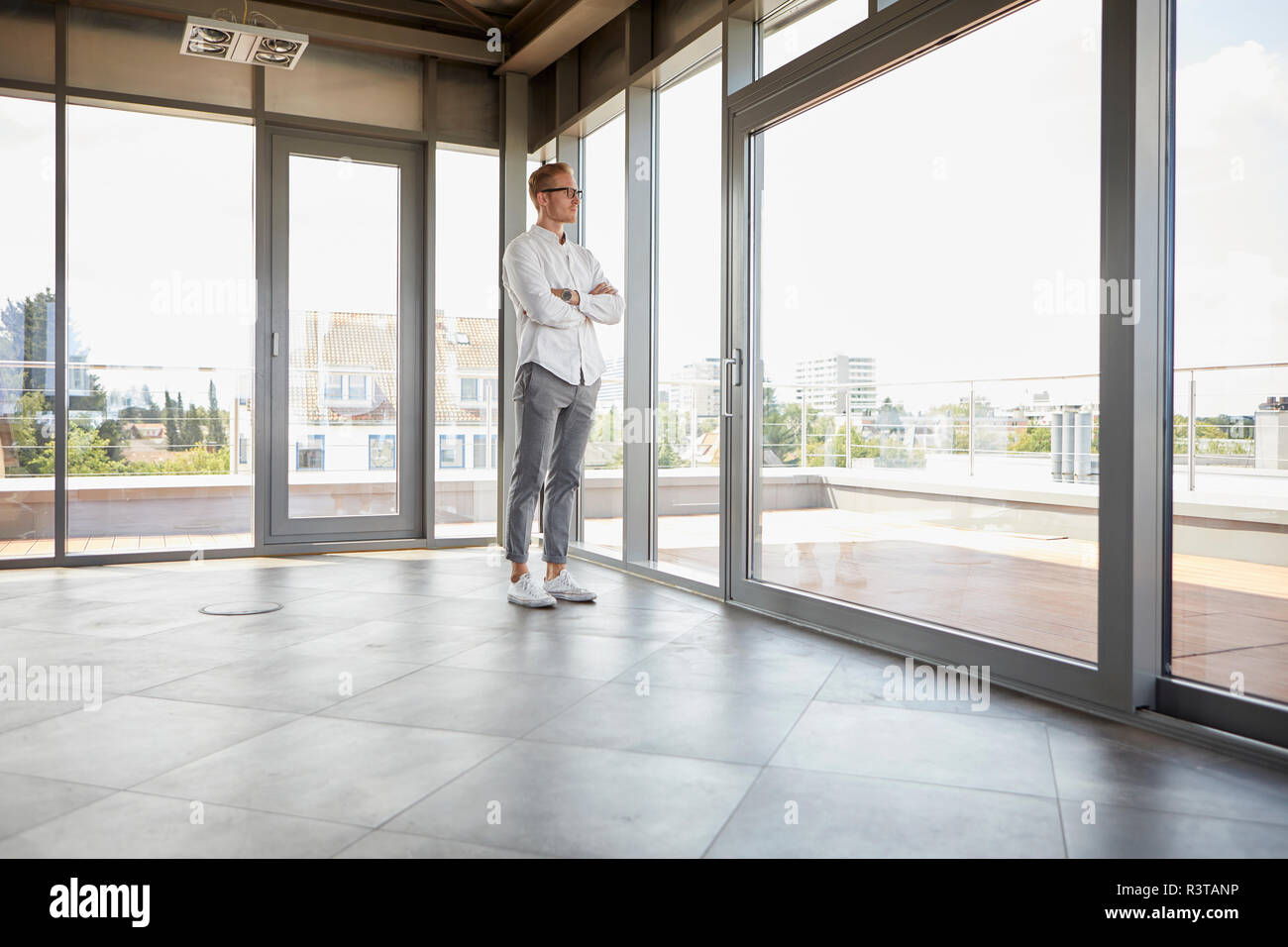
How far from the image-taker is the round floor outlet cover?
373 cm

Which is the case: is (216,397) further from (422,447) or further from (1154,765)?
(1154,765)

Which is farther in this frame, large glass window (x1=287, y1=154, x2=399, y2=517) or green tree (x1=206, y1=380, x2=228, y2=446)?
large glass window (x1=287, y1=154, x2=399, y2=517)

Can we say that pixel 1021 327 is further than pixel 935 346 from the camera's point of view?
No

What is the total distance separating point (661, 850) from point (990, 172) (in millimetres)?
2128

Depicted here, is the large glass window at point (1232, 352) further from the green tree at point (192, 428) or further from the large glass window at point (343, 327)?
the green tree at point (192, 428)

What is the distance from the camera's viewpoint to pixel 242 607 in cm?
382

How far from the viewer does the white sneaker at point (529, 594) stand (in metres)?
3.82

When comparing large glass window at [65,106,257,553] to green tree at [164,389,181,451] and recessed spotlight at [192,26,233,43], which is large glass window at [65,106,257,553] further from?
recessed spotlight at [192,26,233,43]

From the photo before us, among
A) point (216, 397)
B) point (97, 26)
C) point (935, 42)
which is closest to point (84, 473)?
point (216, 397)

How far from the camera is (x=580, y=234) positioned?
18.5 ft

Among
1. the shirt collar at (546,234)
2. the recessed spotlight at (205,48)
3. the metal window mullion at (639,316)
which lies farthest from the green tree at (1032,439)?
the recessed spotlight at (205,48)

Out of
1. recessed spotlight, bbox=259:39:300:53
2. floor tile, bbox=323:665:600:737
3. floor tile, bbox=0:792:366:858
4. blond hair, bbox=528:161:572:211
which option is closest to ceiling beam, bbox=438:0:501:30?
recessed spotlight, bbox=259:39:300:53

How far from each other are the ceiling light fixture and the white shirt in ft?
5.16

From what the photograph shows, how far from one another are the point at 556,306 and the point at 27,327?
9.84 feet
